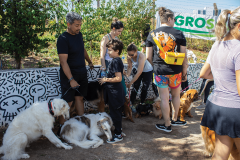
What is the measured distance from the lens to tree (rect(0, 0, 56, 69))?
414cm

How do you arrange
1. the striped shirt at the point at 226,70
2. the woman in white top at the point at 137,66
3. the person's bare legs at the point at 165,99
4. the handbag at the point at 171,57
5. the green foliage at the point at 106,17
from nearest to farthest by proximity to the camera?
→ the striped shirt at the point at 226,70, the handbag at the point at 171,57, the person's bare legs at the point at 165,99, the woman in white top at the point at 137,66, the green foliage at the point at 106,17

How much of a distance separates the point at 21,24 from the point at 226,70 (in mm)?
4457

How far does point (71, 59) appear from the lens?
3354mm

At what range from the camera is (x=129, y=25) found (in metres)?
7.04

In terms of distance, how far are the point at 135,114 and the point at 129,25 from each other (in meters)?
3.85

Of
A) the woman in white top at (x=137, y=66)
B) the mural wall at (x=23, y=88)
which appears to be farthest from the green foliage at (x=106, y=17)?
the woman in white top at (x=137, y=66)

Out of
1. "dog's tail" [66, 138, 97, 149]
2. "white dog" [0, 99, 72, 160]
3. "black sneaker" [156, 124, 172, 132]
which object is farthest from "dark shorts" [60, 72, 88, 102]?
"black sneaker" [156, 124, 172, 132]

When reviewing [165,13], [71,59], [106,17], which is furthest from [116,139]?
[106,17]

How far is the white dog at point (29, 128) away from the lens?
8.87ft

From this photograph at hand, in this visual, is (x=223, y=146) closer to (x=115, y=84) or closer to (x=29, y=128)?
(x=115, y=84)

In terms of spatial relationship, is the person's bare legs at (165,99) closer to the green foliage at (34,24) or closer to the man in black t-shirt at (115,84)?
the man in black t-shirt at (115,84)

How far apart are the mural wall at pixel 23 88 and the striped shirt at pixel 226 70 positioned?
356 centimetres

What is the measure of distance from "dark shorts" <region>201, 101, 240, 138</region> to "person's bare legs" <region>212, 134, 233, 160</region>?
91 millimetres

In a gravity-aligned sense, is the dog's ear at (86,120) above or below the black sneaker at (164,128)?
above
